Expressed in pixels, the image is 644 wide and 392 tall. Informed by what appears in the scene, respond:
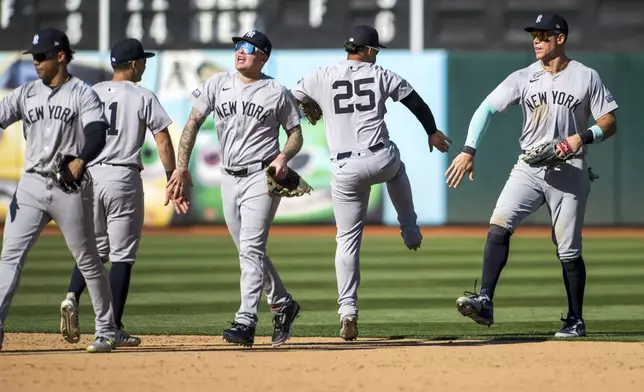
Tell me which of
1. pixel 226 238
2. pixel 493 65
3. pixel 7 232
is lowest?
pixel 226 238

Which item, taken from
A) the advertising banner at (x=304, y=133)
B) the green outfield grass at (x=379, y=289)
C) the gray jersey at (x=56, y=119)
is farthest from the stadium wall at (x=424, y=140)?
the gray jersey at (x=56, y=119)

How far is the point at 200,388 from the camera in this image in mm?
6020

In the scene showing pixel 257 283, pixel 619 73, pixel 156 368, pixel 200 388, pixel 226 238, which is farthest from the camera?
pixel 619 73

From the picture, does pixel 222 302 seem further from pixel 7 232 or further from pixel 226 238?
pixel 226 238

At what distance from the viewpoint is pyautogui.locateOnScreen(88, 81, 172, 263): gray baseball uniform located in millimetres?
7555

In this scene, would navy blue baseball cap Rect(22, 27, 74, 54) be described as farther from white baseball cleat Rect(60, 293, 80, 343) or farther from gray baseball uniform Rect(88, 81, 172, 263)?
white baseball cleat Rect(60, 293, 80, 343)

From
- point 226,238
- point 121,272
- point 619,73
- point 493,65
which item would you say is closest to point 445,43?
point 493,65

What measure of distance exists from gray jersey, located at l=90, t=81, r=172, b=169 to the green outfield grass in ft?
4.57

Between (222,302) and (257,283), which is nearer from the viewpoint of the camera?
(257,283)

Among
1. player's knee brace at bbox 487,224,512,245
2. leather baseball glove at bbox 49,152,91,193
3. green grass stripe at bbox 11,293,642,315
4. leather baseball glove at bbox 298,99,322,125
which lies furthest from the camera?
green grass stripe at bbox 11,293,642,315

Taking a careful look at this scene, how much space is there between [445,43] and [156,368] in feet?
46.6

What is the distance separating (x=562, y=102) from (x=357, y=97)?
1.25 metres

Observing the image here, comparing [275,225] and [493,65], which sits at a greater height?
[493,65]

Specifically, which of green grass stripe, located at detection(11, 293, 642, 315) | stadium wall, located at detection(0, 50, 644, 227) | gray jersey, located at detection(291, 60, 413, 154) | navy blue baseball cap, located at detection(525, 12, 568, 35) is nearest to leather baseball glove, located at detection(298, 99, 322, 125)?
gray jersey, located at detection(291, 60, 413, 154)
